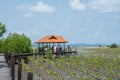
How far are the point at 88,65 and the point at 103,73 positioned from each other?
2.86m

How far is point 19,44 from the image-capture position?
107 feet

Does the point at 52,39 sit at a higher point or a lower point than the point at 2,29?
lower

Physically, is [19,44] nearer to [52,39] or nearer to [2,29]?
[2,29]

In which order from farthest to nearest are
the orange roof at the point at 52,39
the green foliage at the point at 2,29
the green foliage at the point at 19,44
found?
the orange roof at the point at 52,39, the green foliage at the point at 19,44, the green foliage at the point at 2,29

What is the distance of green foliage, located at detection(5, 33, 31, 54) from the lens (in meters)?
32.5

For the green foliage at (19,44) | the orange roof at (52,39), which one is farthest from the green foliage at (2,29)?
the orange roof at (52,39)

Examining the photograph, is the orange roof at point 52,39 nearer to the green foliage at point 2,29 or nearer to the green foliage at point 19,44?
the green foliage at point 19,44

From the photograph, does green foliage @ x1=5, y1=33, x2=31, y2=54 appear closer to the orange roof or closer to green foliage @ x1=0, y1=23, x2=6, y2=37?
the orange roof

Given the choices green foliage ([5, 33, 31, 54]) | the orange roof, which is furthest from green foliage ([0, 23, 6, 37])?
the orange roof

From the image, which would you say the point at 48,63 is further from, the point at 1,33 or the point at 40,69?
the point at 1,33

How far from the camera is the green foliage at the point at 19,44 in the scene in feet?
107

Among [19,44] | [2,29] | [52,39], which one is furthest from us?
[52,39]

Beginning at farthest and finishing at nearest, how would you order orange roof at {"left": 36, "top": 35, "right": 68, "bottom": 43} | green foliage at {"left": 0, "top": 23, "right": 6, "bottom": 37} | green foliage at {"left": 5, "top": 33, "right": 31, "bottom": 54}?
orange roof at {"left": 36, "top": 35, "right": 68, "bottom": 43} → green foliage at {"left": 5, "top": 33, "right": 31, "bottom": 54} → green foliage at {"left": 0, "top": 23, "right": 6, "bottom": 37}

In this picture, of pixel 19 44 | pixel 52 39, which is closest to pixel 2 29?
pixel 19 44
